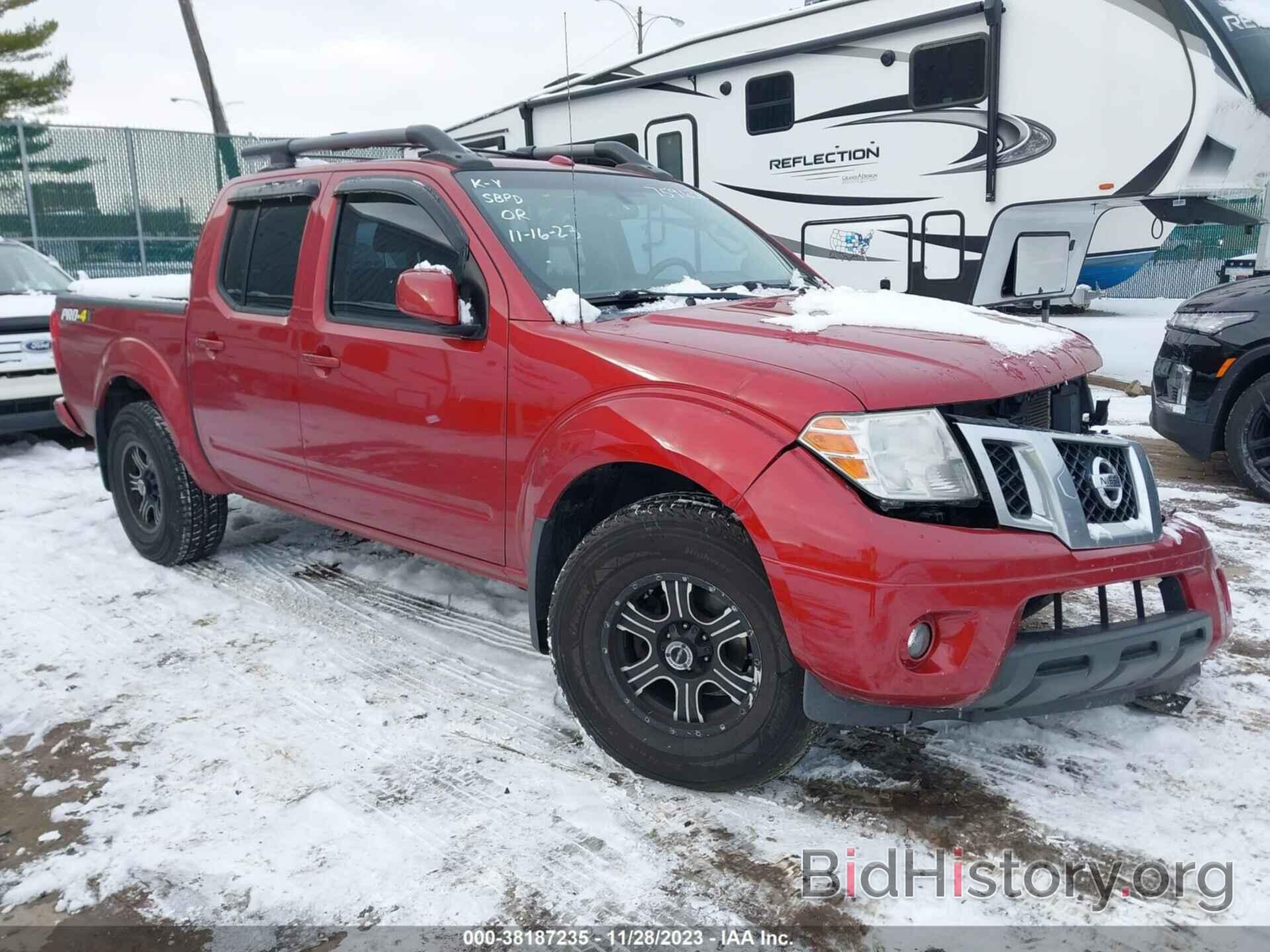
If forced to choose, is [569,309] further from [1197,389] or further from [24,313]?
[24,313]

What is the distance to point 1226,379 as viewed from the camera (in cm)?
562

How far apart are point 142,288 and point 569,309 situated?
11.5 ft

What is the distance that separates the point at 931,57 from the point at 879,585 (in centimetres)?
746

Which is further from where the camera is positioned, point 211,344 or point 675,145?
point 675,145

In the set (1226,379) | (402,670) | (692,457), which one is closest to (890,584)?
(692,457)

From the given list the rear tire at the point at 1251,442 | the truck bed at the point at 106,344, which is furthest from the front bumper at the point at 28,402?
the rear tire at the point at 1251,442

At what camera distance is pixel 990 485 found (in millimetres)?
2445

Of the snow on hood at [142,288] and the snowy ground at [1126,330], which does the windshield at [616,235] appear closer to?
the snow on hood at [142,288]

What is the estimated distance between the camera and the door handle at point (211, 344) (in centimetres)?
434

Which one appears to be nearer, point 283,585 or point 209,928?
point 209,928

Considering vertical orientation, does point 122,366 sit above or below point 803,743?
above

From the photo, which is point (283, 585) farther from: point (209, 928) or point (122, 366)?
point (209, 928)

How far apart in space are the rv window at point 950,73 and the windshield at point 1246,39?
1.60 m

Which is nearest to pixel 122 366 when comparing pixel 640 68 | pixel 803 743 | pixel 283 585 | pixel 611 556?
pixel 283 585
